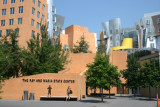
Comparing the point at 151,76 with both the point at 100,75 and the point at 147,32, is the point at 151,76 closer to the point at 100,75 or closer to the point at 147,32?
the point at 100,75

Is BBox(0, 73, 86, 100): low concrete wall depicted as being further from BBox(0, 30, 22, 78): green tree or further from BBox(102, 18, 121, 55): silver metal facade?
BBox(102, 18, 121, 55): silver metal facade

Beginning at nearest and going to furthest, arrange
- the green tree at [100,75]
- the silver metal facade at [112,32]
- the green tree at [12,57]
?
the green tree at [100,75] < the green tree at [12,57] < the silver metal facade at [112,32]

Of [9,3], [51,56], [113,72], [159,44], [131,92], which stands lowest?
[131,92]

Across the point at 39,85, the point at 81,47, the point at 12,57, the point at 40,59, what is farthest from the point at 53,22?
the point at 39,85

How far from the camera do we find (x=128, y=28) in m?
83.8

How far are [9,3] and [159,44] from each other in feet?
165

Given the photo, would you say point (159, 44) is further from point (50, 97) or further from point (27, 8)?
point (50, 97)

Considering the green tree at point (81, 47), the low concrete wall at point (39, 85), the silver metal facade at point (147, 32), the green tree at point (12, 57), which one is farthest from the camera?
the silver metal facade at point (147, 32)

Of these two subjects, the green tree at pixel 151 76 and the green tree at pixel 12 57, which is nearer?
the green tree at pixel 151 76

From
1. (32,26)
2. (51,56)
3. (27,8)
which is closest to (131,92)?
(51,56)

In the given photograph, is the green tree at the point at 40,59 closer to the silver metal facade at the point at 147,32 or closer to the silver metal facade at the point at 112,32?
the silver metal facade at the point at 147,32

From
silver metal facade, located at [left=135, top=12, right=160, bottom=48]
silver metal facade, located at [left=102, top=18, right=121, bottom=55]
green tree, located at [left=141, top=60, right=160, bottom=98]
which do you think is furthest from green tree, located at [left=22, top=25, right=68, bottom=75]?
silver metal facade, located at [left=102, top=18, right=121, bottom=55]

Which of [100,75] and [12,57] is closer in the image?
[100,75]

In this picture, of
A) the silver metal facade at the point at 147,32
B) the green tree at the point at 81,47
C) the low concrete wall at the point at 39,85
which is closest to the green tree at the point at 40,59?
the low concrete wall at the point at 39,85
